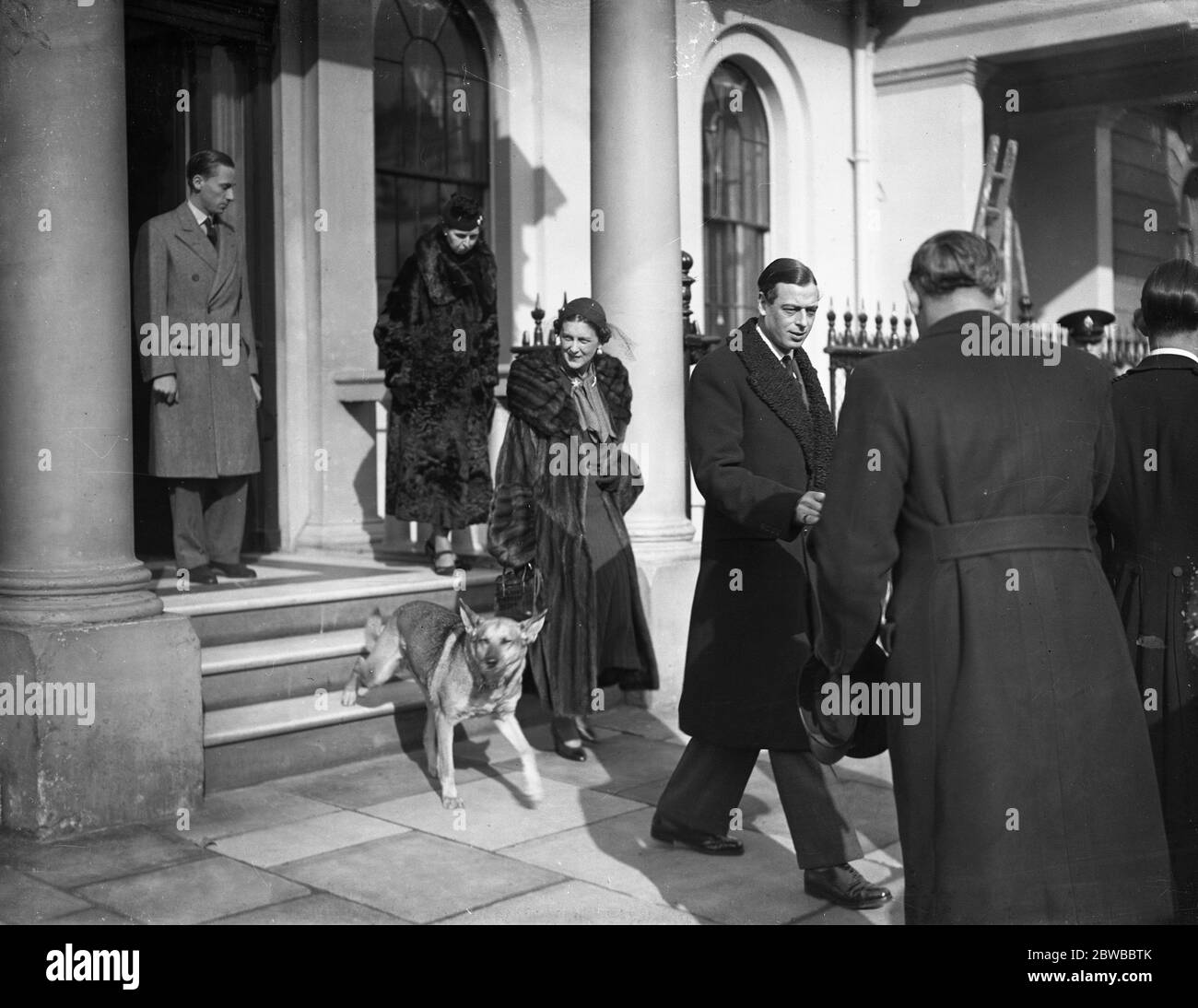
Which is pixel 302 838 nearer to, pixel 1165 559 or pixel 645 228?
pixel 1165 559

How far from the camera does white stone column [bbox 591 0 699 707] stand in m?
8.03

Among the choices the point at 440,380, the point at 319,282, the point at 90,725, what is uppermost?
the point at 319,282

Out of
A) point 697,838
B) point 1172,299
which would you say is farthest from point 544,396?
point 1172,299

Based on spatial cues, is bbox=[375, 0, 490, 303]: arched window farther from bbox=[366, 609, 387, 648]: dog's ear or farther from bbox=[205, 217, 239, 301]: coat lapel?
bbox=[366, 609, 387, 648]: dog's ear

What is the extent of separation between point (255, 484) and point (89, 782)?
12.0 feet

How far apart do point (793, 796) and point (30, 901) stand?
2.59m

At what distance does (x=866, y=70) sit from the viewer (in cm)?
1396

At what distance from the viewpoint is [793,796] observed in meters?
4.71

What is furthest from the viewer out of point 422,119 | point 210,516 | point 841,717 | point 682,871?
point 422,119

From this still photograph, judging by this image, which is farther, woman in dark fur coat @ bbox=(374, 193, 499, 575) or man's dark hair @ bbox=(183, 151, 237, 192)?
woman in dark fur coat @ bbox=(374, 193, 499, 575)

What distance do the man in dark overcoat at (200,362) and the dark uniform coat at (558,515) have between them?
1.68m

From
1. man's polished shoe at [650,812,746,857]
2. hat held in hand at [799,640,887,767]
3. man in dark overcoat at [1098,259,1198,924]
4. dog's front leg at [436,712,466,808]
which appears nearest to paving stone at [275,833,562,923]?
dog's front leg at [436,712,466,808]

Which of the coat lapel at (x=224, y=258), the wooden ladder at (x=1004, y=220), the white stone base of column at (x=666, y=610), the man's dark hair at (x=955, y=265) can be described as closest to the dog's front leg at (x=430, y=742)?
the white stone base of column at (x=666, y=610)

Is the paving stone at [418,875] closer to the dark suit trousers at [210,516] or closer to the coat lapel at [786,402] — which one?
the coat lapel at [786,402]
